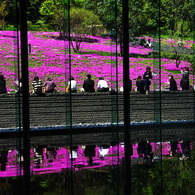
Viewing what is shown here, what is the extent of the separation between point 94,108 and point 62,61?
147 centimetres

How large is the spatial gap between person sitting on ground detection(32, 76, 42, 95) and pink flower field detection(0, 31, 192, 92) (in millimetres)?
158

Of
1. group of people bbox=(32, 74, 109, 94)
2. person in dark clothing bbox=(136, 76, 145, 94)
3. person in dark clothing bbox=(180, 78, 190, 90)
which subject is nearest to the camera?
group of people bbox=(32, 74, 109, 94)

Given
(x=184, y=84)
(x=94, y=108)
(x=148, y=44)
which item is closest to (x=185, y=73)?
(x=184, y=84)

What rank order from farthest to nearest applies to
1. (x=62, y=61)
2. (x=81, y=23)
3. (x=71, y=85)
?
(x=62, y=61) < (x=71, y=85) < (x=81, y=23)

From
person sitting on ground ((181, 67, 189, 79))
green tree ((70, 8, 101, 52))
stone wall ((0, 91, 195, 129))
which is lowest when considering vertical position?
stone wall ((0, 91, 195, 129))

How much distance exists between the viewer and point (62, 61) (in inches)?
392

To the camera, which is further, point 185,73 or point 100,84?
point 185,73

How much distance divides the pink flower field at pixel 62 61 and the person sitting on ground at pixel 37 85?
0.52ft

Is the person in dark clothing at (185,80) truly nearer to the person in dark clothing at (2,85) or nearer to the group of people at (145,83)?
the group of people at (145,83)

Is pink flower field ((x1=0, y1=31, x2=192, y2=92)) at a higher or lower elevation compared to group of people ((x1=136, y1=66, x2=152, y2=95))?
higher

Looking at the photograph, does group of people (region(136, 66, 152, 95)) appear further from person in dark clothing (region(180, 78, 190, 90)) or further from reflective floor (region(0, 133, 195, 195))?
reflective floor (region(0, 133, 195, 195))

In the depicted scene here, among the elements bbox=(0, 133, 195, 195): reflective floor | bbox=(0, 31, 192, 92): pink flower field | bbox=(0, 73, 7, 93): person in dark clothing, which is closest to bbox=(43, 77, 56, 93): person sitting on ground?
bbox=(0, 31, 192, 92): pink flower field

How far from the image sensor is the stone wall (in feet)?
27.2

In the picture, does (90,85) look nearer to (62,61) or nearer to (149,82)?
(62,61)
